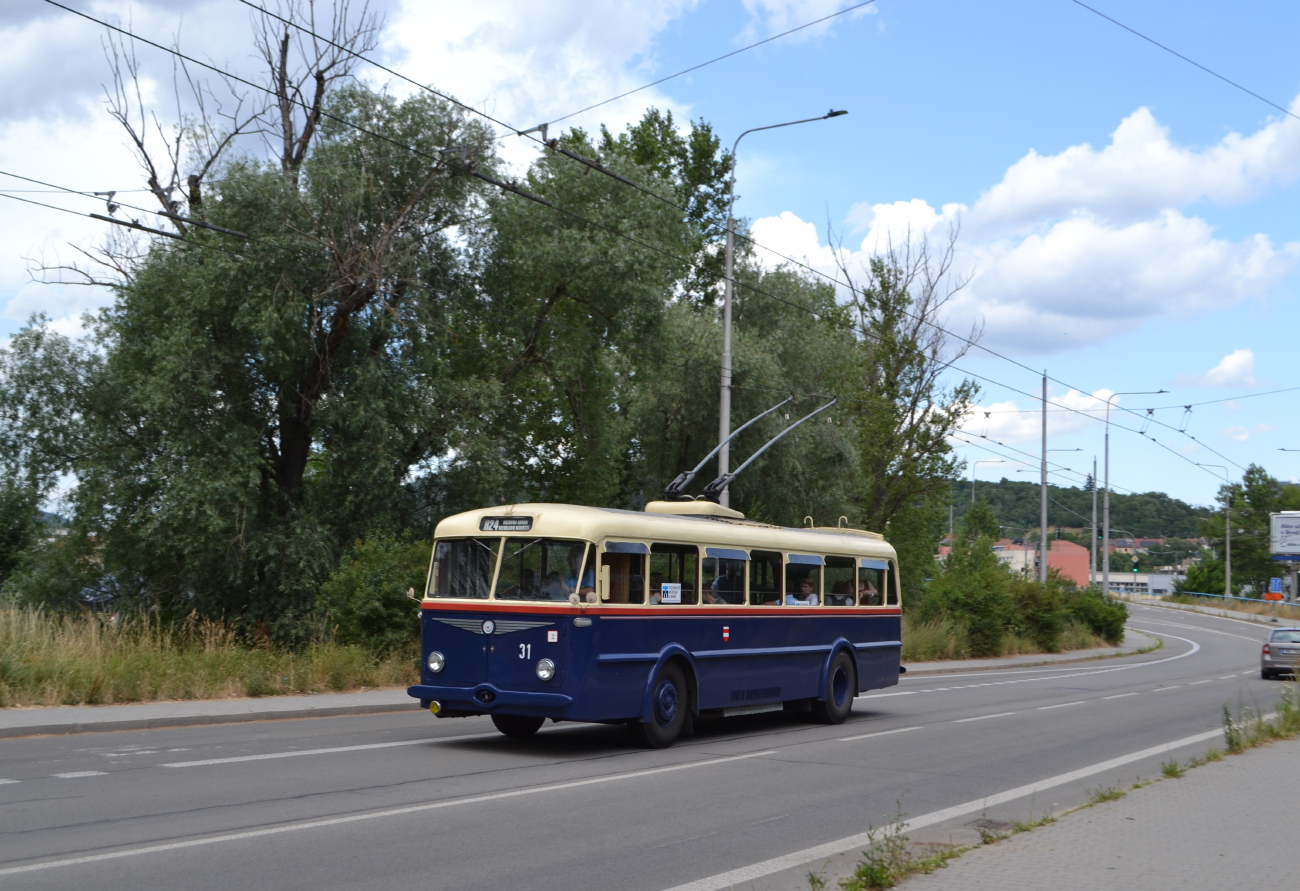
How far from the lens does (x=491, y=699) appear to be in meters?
12.4

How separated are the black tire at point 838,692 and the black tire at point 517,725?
4563mm

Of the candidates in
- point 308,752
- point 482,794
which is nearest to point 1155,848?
point 482,794

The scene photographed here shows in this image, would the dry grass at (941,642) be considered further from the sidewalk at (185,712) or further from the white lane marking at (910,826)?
the white lane marking at (910,826)

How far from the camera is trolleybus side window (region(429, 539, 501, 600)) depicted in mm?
12922

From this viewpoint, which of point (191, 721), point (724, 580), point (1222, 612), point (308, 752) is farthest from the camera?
point (1222, 612)

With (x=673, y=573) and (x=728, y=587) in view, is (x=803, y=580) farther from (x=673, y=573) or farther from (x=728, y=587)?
(x=673, y=573)

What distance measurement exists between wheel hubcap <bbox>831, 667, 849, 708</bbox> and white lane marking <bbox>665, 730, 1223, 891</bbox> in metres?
4.19

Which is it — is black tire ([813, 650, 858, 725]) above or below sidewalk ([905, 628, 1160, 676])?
above

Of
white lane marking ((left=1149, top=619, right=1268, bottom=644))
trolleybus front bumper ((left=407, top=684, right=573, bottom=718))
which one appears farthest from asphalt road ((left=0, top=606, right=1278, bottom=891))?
white lane marking ((left=1149, top=619, right=1268, bottom=644))

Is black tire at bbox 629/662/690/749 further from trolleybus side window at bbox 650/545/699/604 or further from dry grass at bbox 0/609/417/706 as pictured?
dry grass at bbox 0/609/417/706

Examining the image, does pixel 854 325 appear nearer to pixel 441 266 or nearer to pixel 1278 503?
pixel 441 266

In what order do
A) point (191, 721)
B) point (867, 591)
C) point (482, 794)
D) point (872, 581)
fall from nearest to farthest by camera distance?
point (482, 794), point (191, 721), point (867, 591), point (872, 581)

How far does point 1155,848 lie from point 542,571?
6.79m

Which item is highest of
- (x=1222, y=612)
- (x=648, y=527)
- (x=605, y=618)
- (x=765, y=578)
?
(x=648, y=527)
